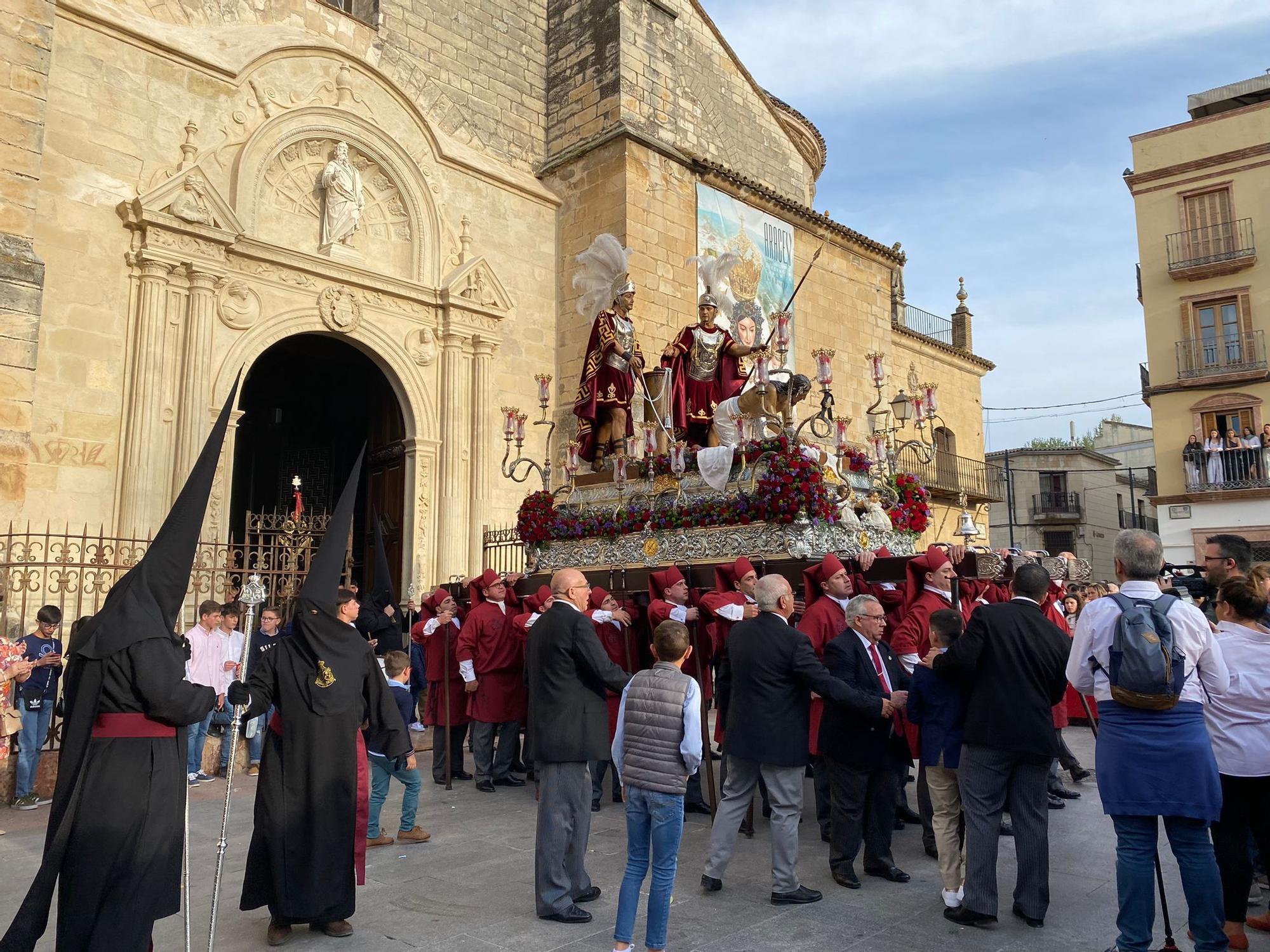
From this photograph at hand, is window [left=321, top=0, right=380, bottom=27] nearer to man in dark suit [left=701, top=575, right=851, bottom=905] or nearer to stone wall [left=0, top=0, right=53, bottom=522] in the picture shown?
stone wall [left=0, top=0, right=53, bottom=522]

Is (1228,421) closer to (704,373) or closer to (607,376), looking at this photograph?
(704,373)

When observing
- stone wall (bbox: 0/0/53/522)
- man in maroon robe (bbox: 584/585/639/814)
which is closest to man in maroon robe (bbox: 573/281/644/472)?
man in maroon robe (bbox: 584/585/639/814)

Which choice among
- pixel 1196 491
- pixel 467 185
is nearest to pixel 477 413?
pixel 467 185

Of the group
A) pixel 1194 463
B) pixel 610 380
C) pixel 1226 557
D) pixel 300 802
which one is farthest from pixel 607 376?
pixel 1194 463

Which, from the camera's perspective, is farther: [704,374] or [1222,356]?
[1222,356]

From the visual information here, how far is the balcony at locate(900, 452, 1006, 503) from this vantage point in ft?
85.4

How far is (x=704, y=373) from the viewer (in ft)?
35.4

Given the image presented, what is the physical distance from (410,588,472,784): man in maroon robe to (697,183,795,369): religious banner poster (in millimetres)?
10079

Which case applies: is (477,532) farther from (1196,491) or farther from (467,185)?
(1196,491)

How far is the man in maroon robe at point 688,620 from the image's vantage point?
7074 millimetres

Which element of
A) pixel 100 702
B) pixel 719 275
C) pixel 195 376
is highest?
pixel 719 275

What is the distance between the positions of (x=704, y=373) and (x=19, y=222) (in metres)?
7.82

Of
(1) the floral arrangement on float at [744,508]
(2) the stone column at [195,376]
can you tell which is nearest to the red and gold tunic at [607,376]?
(1) the floral arrangement on float at [744,508]

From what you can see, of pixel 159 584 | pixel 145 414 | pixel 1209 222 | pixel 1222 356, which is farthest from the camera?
pixel 1209 222
